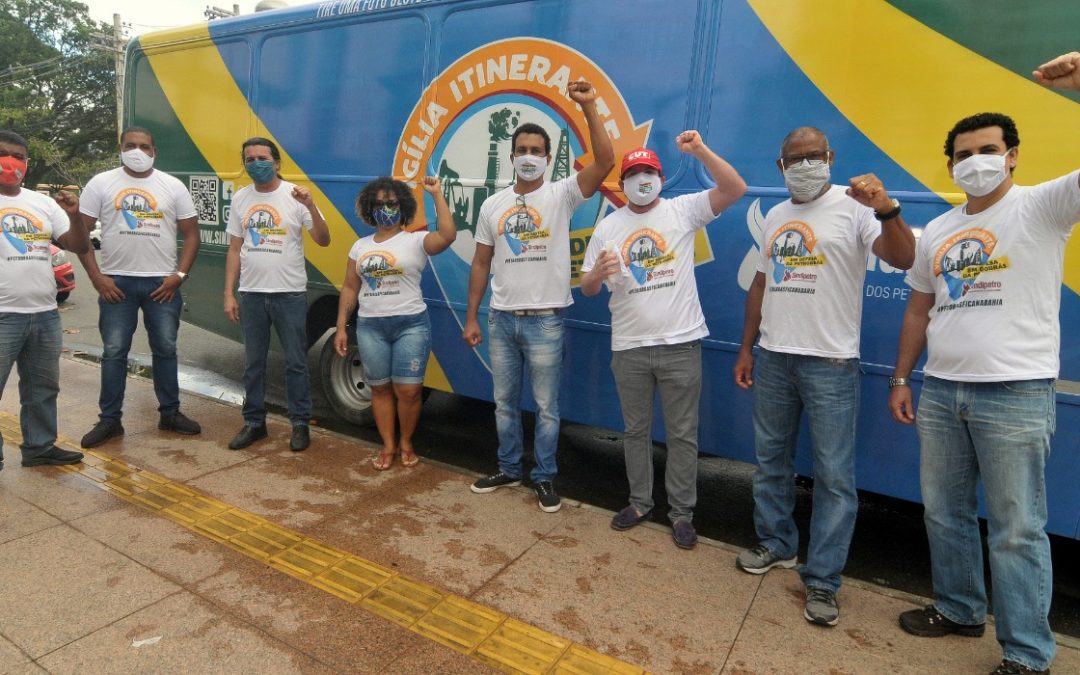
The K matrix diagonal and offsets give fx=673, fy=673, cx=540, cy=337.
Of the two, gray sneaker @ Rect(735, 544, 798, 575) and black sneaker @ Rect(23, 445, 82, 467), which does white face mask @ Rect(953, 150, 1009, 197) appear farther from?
black sneaker @ Rect(23, 445, 82, 467)

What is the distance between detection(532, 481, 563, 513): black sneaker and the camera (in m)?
3.71

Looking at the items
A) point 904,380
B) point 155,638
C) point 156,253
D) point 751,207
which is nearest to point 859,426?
point 904,380

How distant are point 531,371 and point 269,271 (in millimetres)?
1894

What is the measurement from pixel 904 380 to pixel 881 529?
175 cm

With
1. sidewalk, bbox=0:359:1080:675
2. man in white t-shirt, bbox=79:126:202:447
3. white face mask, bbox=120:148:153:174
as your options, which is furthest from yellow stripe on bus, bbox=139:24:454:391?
sidewalk, bbox=0:359:1080:675

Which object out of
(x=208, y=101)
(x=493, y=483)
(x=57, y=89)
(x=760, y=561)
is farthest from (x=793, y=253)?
(x=57, y=89)

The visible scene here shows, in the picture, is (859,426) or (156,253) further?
(156,253)

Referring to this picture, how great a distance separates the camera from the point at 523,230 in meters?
3.56

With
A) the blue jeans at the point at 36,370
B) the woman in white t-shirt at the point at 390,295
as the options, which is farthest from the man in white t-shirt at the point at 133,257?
the woman in white t-shirt at the point at 390,295

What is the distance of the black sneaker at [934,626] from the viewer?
267 cm

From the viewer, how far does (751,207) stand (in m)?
3.25

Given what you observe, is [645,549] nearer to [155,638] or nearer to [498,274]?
[498,274]

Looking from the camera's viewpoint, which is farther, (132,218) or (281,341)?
(281,341)

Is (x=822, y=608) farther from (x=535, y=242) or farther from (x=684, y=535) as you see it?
Answer: (x=535, y=242)
